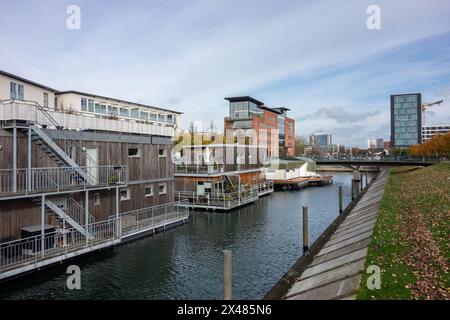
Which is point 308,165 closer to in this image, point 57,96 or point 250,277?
point 57,96

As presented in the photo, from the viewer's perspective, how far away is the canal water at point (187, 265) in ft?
47.7

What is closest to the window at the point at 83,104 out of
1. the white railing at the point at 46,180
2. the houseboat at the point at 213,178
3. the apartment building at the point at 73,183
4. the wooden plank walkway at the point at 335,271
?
the houseboat at the point at 213,178

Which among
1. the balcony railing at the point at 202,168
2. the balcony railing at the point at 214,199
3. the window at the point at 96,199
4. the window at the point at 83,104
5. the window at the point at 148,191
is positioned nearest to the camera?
the window at the point at 96,199

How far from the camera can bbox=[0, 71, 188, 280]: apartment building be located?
622 inches

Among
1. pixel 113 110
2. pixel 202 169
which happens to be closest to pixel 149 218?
pixel 202 169

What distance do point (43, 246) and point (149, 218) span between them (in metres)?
9.91

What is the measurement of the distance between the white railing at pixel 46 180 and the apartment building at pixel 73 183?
46 millimetres

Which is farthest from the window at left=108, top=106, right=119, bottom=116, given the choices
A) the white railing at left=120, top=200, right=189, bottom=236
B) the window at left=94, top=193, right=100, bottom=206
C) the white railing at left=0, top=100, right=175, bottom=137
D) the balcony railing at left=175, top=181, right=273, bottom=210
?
the window at left=94, top=193, right=100, bottom=206

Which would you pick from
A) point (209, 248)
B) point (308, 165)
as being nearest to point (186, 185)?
point (209, 248)

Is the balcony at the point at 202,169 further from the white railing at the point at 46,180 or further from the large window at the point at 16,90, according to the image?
the large window at the point at 16,90

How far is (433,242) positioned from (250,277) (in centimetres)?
838

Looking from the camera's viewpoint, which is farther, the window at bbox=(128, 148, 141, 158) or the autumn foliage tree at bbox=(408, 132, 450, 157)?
the autumn foliage tree at bbox=(408, 132, 450, 157)

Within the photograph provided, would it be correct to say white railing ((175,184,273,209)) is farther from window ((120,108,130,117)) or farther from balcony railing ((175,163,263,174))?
window ((120,108,130,117))

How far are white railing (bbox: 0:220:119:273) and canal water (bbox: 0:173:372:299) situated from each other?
83 cm
